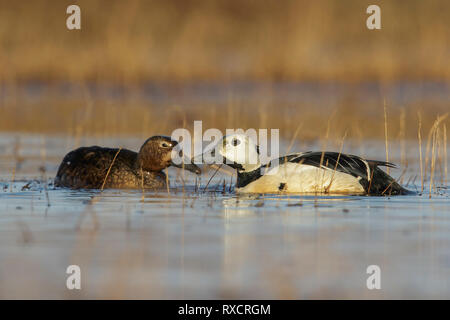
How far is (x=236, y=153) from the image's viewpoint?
33.3 feet

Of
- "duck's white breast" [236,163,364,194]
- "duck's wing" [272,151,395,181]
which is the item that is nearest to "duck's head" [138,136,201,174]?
"duck's white breast" [236,163,364,194]

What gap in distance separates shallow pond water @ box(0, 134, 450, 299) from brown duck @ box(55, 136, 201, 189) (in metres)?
0.54

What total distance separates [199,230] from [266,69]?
579 inches

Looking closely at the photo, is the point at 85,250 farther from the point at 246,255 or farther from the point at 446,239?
the point at 446,239

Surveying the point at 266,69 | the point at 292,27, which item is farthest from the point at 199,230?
the point at 292,27

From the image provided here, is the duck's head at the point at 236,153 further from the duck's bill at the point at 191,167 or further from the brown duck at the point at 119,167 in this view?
the brown duck at the point at 119,167

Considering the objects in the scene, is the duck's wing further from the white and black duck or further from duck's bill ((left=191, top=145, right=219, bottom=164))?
duck's bill ((left=191, top=145, right=219, bottom=164))

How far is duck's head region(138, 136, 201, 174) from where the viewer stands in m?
10.5

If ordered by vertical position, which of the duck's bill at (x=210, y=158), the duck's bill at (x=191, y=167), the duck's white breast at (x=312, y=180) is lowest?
the duck's white breast at (x=312, y=180)

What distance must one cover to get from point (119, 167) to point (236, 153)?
1.44 meters

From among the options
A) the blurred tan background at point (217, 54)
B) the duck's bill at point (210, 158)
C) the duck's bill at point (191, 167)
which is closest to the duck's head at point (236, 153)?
the duck's bill at point (210, 158)

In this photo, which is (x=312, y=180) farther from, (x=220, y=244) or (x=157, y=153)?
(x=220, y=244)

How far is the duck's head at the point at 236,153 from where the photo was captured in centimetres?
1016
